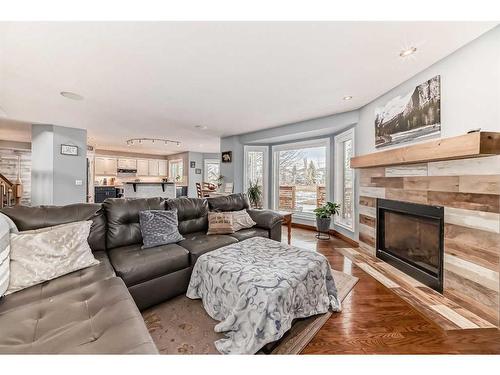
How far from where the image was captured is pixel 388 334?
164cm

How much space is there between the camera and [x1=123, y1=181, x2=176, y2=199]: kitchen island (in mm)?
5971

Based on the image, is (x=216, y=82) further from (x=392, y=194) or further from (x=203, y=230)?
(x=392, y=194)

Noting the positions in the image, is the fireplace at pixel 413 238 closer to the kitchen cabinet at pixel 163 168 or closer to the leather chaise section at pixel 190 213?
the leather chaise section at pixel 190 213

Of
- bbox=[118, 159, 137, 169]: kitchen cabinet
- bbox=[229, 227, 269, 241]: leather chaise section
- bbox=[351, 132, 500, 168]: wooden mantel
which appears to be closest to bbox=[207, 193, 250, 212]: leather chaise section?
bbox=[229, 227, 269, 241]: leather chaise section

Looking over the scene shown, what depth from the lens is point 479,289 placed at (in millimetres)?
1829

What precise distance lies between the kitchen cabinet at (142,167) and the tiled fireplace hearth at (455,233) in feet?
28.3

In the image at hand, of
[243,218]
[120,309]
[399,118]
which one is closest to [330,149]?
[399,118]

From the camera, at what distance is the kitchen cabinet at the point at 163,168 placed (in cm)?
955

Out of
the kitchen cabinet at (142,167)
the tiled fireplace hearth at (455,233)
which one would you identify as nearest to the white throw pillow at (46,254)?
the tiled fireplace hearth at (455,233)

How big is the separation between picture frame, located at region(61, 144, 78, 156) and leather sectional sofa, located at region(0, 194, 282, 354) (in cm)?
370

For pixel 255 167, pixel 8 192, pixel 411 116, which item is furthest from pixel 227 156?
pixel 8 192

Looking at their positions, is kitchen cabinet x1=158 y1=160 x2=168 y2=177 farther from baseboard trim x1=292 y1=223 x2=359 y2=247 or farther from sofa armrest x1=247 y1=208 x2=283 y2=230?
sofa armrest x1=247 y1=208 x2=283 y2=230
